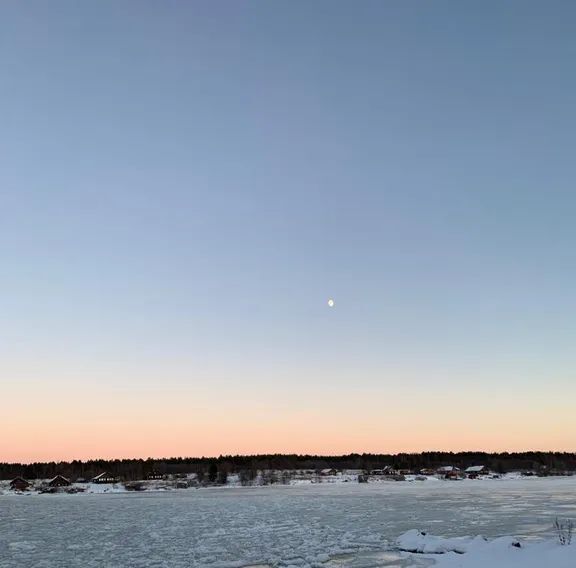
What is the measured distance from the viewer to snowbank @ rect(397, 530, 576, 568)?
19514 mm

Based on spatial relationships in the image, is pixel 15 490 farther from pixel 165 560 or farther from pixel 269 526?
pixel 165 560

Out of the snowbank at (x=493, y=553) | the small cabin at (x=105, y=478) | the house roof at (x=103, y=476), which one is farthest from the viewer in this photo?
the house roof at (x=103, y=476)

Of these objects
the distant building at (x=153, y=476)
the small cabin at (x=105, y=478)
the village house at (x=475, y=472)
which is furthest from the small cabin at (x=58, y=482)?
the village house at (x=475, y=472)

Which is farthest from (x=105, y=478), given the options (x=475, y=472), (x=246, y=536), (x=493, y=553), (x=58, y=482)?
(x=493, y=553)

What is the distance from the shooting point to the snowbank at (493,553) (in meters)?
19.5

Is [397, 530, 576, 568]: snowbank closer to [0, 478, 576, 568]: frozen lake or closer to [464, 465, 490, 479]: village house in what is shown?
[0, 478, 576, 568]: frozen lake

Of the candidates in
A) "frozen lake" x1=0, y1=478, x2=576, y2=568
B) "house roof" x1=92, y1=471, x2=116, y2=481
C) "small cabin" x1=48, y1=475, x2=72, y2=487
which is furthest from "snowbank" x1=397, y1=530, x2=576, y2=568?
"house roof" x1=92, y1=471, x2=116, y2=481

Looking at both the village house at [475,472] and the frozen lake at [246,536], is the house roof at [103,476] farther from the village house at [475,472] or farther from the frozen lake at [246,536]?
the frozen lake at [246,536]

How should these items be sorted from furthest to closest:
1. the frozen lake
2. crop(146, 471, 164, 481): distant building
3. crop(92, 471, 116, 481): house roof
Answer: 1. crop(146, 471, 164, 481): distant building
2. crop(92, 471, 116, 481): house roof
3. the frozen lake

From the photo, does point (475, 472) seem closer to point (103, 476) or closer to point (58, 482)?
point (103, 476)

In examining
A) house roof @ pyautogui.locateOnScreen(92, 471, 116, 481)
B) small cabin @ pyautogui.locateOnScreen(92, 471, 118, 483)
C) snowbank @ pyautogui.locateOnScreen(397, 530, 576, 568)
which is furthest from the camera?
house roof @ pyautogui.locateOnScreen(92, 471, 116, 481)

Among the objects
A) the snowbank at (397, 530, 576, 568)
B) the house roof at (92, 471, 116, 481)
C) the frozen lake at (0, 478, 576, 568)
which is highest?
the snowbank at (397, 530, 576, 568)

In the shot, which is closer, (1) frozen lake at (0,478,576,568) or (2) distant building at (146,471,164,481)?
(1) frozen lake at (0,478,576,568)

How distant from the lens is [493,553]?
22.5 m
